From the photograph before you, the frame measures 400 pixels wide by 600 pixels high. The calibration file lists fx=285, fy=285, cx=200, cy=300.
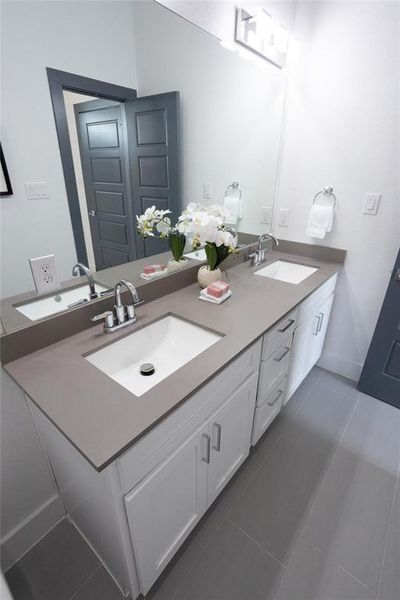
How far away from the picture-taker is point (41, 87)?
30.9 inches

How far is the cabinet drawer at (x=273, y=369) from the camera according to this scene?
1.32 meters

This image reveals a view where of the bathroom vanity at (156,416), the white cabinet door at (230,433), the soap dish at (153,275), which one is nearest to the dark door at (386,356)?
the bathroom vanity at (156,416)

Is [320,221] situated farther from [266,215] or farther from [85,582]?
[85,582]

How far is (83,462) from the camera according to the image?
82cm

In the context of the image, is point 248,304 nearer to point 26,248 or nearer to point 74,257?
point 74,257

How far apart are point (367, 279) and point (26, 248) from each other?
6.37ft

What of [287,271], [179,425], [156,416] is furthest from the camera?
[287,271]

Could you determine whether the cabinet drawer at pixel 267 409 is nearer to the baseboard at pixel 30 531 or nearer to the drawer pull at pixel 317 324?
the drawer pull at pixel 317 324

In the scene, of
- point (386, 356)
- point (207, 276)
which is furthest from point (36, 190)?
point (386, 356)

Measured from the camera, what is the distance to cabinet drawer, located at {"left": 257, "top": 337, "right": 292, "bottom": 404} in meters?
1.32

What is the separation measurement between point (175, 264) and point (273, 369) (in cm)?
72

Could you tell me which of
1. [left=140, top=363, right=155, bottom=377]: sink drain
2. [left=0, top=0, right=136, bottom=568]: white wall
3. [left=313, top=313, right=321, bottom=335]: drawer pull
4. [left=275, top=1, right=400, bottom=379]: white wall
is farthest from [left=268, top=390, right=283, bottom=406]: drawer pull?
[left=0, top=0, right=136, bottom=568]: white wall

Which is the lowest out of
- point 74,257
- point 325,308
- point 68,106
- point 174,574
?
point 174,574

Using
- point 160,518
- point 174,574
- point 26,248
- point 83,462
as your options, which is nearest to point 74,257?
point 26,248
